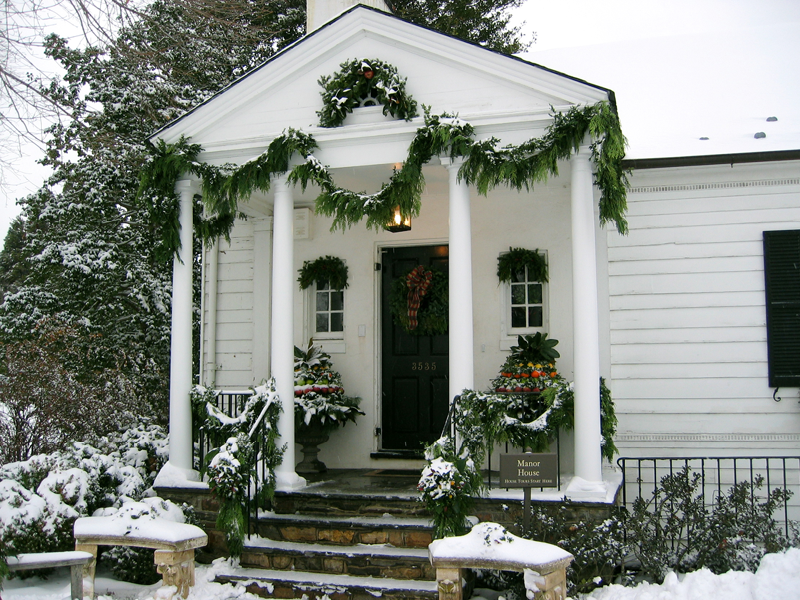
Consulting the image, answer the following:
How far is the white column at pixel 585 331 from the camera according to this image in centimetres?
603

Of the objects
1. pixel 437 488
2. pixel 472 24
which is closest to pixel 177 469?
pixel 437 488

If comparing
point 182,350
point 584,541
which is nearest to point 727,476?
point 584,541

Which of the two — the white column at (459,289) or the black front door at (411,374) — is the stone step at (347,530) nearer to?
the white column at (459,289)

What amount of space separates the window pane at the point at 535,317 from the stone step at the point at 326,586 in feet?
10.7

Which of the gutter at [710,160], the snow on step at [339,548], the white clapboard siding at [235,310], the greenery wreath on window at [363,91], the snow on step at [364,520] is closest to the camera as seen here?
the snow on step at [339,548]

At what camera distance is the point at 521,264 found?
7.75m

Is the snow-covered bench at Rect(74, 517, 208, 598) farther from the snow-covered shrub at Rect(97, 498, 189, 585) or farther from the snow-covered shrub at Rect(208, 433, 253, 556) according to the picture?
the snow-covered shrub at Rect(97, 498, 189, 585)

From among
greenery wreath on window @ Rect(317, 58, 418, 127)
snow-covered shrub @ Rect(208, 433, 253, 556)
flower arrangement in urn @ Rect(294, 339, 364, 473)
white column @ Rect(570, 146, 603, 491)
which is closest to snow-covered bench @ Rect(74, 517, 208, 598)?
snow-covered shrub @ Rect(208, 433, 253, 556)

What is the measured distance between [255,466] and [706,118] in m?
6.22

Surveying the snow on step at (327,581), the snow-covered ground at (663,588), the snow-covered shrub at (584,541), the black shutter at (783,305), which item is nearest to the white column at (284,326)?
the snow on step at (327,581)

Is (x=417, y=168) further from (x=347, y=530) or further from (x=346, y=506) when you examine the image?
(x=347, y=530)

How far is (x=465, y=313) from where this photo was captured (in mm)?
6348

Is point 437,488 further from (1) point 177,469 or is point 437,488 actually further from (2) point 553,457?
(1) point 177,469

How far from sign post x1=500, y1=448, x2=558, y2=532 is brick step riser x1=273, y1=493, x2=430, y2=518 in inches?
46.6
